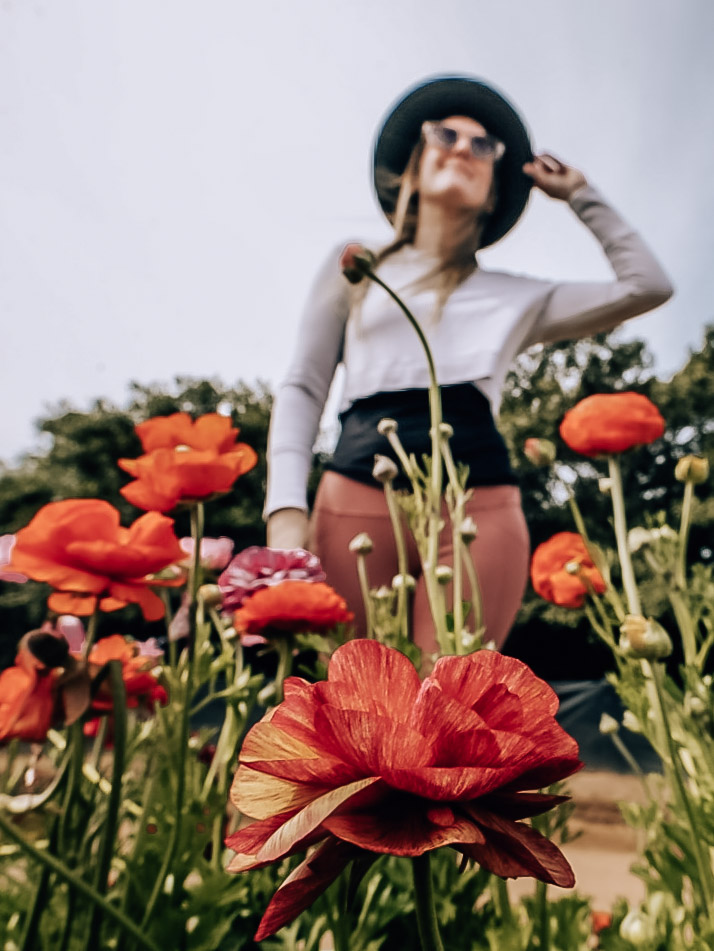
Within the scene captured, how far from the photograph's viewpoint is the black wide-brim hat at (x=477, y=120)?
1009mm

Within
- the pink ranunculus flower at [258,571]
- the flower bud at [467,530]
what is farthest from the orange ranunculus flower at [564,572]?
the pink ranunculus flower at [258,571]

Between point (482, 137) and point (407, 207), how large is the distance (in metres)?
0.15

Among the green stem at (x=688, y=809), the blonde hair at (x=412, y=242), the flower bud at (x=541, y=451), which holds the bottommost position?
the green stem at (x=688, y=809)

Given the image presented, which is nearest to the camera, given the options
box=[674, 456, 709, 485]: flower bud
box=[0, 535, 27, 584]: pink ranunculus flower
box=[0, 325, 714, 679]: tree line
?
box=[0, 535, 27, 584]: pink ranunculus flower

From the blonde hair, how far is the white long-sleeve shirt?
0.01 metres

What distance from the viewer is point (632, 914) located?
1.33ft

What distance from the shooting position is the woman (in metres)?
0.80

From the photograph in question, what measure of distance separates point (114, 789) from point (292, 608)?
179mm

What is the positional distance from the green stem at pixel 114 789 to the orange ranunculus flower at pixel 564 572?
444 millimetres

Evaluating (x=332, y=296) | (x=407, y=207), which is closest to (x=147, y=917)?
(x=332, y=296)

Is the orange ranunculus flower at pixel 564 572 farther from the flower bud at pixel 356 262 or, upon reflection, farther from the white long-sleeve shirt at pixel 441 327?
the flower bud at pixel 356 262

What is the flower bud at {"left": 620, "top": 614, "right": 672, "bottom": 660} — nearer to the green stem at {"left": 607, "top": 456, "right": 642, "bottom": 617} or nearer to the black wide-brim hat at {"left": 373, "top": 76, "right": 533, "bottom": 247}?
the green stem at {"left": 607, "top": 456, "right": 642, "bottom": 617}

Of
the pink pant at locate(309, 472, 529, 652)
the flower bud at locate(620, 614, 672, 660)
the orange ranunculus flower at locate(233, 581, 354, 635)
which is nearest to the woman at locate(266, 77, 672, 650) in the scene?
the pink pant at locate(309, 472, 529, 652)

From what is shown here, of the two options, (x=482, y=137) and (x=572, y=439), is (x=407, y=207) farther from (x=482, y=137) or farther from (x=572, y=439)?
(x=572, y=439)
